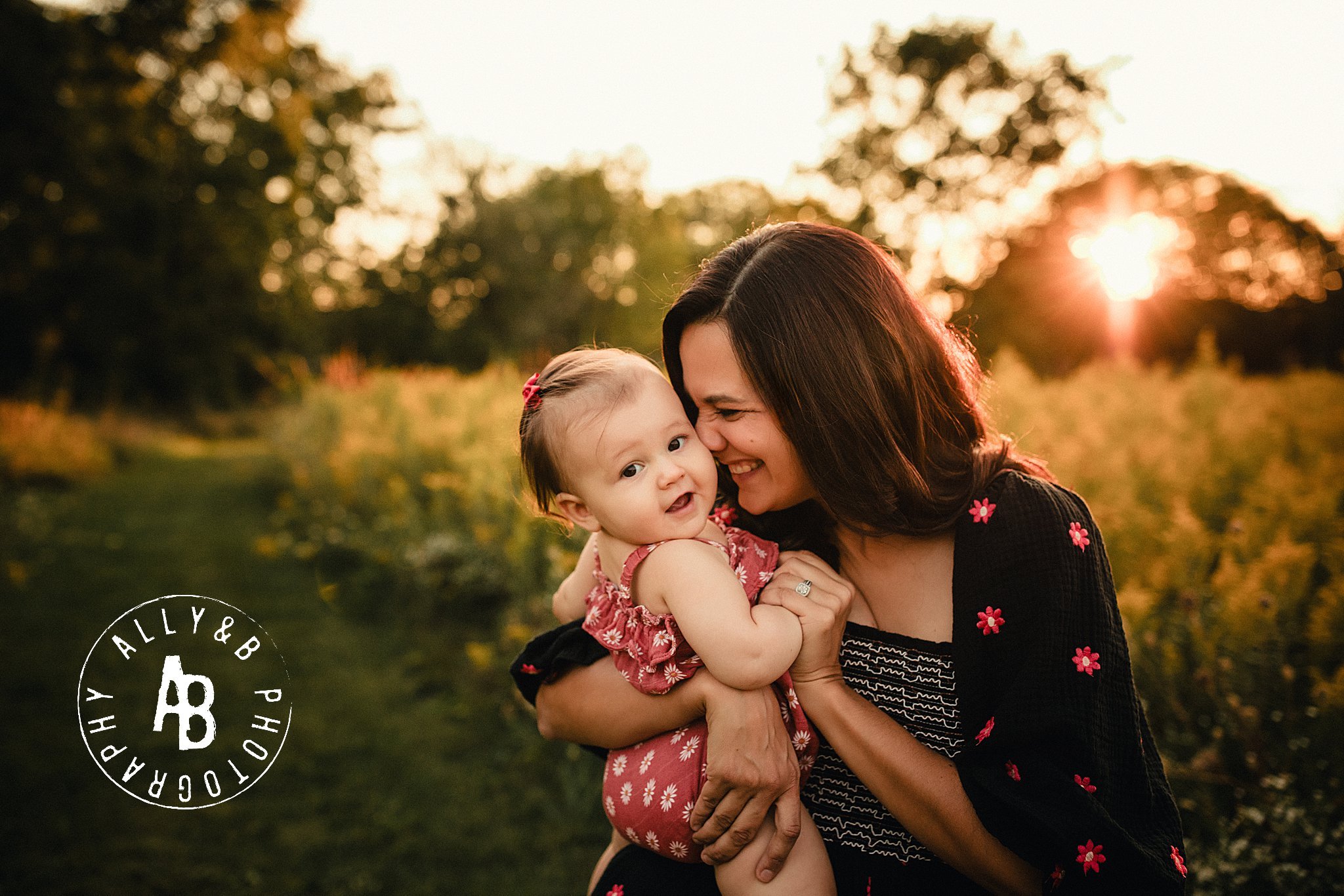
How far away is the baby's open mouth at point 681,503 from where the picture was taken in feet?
6.00

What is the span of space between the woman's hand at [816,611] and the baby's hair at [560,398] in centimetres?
59

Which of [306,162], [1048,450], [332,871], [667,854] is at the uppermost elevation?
[306,162]

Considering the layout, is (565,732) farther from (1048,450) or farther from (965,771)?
(1048,450)

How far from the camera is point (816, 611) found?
65.6 inches

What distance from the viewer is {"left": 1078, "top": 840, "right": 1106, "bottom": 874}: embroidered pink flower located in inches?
53.3

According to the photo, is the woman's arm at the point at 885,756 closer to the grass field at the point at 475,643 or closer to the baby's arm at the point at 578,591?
the baby's arm at the point at 578,591

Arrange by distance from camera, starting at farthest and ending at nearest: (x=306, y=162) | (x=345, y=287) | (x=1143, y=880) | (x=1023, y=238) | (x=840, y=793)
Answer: (x=345, y=287) → (x=306, y=162) → (x=1023, y=238) → (x=840, y=793) → (x=1143, y=880)

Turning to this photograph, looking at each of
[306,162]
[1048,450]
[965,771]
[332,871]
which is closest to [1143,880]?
[965,771]

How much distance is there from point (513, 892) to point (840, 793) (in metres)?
2.46

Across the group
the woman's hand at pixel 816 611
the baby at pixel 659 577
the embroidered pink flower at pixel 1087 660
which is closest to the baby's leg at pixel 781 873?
the baby at pixel 659 577

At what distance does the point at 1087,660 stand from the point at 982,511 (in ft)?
1.19

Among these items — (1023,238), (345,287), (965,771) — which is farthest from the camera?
(345,287)

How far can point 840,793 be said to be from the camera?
1.73 m

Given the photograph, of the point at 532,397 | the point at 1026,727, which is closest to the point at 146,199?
the point at 532,397
